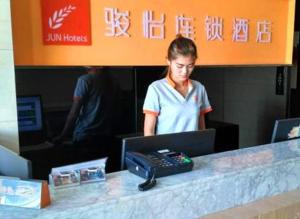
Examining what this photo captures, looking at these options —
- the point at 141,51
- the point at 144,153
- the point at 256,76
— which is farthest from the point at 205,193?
the point at 256,76

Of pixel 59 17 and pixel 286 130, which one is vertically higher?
pixel 59 17

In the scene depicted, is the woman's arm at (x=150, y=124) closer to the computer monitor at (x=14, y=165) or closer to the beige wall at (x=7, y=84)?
the beige wall at (x=7, y=84)

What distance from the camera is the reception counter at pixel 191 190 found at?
0.82 meters

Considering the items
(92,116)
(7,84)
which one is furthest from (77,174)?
(92,116)

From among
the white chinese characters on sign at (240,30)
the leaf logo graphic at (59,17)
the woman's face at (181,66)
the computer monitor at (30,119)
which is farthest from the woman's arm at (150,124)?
the white chinese characters on sign at (240,30)

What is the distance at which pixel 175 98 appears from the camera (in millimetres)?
1693

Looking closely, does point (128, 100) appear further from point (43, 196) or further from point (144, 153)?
point (43, 196)

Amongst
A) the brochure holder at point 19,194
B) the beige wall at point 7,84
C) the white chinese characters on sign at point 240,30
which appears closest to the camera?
the brochure holder at point 19,194

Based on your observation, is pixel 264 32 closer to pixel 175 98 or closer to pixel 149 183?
pixel 175 98

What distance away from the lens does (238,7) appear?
2.37 metres

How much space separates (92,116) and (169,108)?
453mm

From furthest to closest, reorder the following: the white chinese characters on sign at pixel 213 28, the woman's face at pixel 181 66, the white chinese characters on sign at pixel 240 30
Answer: the white chinese characters on sign at pixel 240 30 → the white chinese characters on sign at pixel 213 28 → the woman's face at pixel 181 66

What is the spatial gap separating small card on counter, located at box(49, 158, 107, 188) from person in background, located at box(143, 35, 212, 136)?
0.67 metres

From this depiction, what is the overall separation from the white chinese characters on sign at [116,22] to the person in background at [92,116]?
21 centimetres
